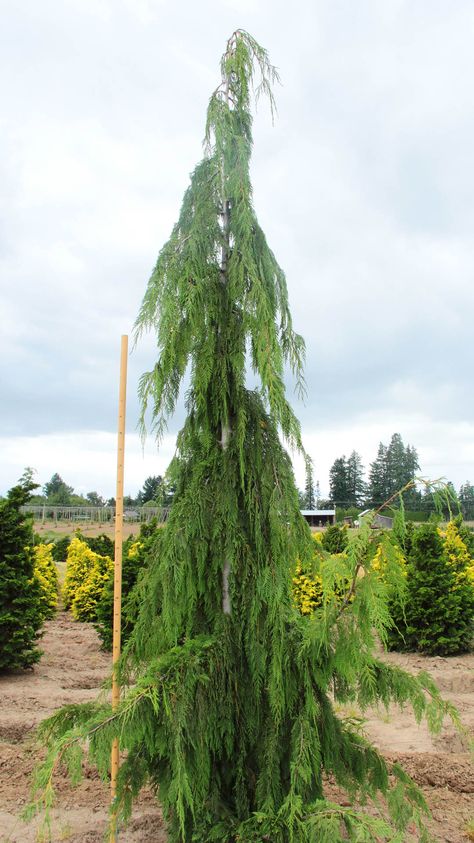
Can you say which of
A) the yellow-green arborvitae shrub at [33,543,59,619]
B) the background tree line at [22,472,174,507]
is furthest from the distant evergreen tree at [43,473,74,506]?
the yellow-green arborvitae shrub at [33,543,59,619]

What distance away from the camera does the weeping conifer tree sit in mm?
2721

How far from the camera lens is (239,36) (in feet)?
11.6

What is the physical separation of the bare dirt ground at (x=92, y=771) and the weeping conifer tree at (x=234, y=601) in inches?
44.4

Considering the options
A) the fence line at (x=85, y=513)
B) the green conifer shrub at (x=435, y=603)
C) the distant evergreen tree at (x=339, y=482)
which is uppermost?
the distant evergreen tree at (x=339, y=482)

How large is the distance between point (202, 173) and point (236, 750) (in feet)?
11.4

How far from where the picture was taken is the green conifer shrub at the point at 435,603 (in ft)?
31.4

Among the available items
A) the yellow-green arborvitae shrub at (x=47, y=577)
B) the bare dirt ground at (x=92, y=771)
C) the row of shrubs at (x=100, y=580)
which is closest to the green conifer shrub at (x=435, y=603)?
the bare dirt ground at (x=92, y=771)

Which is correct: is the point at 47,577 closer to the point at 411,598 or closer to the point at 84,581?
the point at 84,581

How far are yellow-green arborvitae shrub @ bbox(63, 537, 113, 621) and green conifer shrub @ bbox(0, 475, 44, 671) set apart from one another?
136 inches

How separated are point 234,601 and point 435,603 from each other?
7566mm

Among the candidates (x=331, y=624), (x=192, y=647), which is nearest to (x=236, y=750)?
(x=192, y=647)

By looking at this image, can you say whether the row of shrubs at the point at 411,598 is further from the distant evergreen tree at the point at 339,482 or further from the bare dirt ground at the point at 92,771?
Answer: the distant evergreen tree at the point at 339,482

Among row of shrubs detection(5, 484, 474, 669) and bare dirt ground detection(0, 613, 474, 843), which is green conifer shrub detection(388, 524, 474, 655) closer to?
row of shrubs detection(5, 484, 474, 669)

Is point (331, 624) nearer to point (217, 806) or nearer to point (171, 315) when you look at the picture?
point (217, 806)
